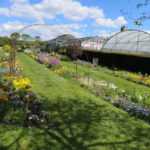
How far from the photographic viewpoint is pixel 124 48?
42.1 metres

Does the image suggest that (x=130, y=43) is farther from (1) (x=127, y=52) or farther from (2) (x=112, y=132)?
(2) (x=112, y=132)

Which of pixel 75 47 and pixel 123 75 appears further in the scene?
pixel 75 47

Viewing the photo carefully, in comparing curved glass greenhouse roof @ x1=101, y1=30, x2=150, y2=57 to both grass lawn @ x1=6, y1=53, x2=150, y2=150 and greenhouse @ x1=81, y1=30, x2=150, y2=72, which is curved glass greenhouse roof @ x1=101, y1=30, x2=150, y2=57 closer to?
greenhouse @ x1=81, y1=30, x2=150, y2=72

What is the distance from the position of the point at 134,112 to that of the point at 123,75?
1469 cm

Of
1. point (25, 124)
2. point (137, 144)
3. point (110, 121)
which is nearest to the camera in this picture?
point (137, 144)

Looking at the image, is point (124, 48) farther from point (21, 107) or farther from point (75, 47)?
point (21, 107)

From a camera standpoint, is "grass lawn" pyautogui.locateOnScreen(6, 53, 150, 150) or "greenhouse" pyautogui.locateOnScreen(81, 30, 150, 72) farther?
"greenhouse" pyautogui.locateOnScreen(81, 30, 150, 72)

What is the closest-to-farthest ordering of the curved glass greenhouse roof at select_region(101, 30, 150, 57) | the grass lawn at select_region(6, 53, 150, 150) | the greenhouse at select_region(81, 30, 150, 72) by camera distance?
1. the grass lawn at select_region(6, 53, 150, 150)
2. the greenhouse at select_region(81, 30, 150, 72)
3. the curved glass greenhouse roof at select_region(101, 30, 150, 57)

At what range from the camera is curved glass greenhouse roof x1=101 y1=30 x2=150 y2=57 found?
1463 inches

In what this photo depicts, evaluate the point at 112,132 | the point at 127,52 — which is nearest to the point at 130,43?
the point at 127,52

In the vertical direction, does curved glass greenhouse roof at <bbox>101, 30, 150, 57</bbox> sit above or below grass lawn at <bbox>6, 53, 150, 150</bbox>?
above

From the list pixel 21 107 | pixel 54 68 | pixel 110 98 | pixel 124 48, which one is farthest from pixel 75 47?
pixel 21 107

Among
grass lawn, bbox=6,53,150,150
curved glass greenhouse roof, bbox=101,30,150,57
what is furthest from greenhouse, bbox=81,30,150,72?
grass lawn, bbox=6,53,150,150

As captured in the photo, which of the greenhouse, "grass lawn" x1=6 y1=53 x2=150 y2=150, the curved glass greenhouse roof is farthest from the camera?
the curved glass greenhouse roof
